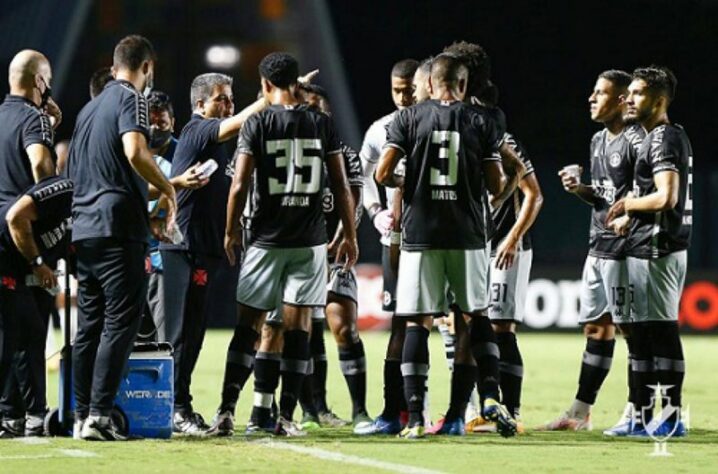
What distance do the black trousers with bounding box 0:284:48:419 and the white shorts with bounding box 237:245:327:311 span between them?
1.21m

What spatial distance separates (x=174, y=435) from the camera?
9.28m

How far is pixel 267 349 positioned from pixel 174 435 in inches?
29.4

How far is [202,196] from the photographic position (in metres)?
9.98

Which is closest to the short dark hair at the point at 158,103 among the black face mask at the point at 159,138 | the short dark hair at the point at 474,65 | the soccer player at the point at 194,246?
the black face mask at the point at 159,138

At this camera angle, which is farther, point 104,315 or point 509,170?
point 509,170

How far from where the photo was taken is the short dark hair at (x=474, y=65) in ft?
31.2

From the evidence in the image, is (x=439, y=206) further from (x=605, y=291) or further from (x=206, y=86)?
(x=206, y=86)

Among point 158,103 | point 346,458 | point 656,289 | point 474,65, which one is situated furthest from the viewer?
point 158,103

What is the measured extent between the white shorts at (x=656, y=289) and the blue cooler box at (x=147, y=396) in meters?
2.93

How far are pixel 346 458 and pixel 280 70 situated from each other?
2.35 meters

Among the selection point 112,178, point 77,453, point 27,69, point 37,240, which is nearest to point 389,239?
point 112,178

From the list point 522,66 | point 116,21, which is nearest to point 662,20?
point 522,66

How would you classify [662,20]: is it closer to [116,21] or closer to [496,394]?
[116,21]

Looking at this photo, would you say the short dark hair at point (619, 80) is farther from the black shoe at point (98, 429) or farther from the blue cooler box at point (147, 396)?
the black shoe at point (98, 429)
